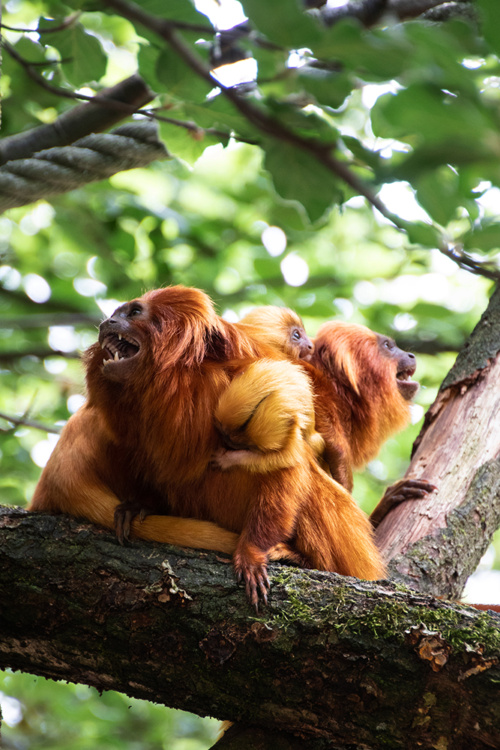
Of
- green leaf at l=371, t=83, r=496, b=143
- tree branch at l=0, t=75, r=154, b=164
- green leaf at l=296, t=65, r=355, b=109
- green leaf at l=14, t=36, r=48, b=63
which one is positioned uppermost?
green leaf at l=371, t=83, r=496, b=143

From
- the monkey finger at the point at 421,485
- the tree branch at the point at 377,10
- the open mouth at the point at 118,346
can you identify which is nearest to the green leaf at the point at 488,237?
the open mouth at the point at 118,346

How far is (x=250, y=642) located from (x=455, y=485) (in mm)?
1376

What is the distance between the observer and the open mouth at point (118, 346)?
2.47 meters

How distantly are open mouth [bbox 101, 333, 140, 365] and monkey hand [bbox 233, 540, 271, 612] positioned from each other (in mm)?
813

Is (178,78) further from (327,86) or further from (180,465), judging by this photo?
(180,465)

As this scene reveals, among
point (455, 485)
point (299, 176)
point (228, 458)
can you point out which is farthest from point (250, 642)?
point (299, 176)

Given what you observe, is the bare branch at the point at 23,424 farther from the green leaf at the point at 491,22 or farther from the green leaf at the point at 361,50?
the green leaf at the point at 491,22

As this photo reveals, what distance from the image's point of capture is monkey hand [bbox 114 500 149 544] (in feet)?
7.64

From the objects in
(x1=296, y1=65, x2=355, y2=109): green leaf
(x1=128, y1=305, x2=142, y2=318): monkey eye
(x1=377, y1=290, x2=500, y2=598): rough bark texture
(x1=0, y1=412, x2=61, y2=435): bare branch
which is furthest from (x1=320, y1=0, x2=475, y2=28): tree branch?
(x1=0, y1=412, x2=61, y2=435): bare branch

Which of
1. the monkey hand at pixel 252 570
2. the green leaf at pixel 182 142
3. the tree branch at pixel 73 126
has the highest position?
the green leaf at pixel 182 142

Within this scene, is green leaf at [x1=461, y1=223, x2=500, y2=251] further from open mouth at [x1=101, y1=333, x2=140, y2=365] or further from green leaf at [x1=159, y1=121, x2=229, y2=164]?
open mouth at [x1=101, y1=333, x2=140, y2=365]

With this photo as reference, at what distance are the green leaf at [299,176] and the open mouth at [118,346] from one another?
159 cm

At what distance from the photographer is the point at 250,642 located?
200 centimetres

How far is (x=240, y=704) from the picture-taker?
6.65ft
